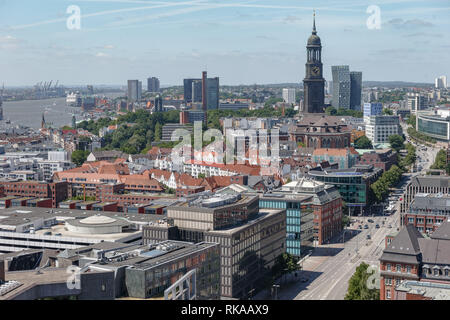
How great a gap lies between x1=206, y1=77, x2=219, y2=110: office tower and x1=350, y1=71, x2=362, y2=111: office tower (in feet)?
57.0

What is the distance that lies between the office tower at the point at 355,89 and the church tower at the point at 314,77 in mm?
30269

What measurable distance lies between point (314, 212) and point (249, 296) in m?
7.28

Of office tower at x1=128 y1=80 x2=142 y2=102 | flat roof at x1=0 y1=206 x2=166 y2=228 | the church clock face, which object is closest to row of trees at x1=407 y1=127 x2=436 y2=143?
Answer: the church clock face

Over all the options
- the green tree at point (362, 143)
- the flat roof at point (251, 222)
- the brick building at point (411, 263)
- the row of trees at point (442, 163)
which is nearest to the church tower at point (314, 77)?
the green tree at point (362, 143)

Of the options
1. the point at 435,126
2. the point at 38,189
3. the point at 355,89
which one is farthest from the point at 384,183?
the point at 355,89

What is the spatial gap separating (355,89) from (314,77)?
32212 millimetres

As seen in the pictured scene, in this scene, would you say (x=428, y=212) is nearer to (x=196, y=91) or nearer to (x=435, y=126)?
(x=435, y=126)

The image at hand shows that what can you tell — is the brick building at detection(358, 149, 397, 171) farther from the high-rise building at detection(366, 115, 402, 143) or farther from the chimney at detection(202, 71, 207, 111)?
the chimney at detection(202, 71, 207, 111)

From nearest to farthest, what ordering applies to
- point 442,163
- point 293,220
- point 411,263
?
point 411,263 < point 293,220 < point 442,163

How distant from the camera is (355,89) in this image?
3044 inches

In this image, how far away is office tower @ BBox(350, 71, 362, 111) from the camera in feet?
250

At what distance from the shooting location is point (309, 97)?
47188mm
